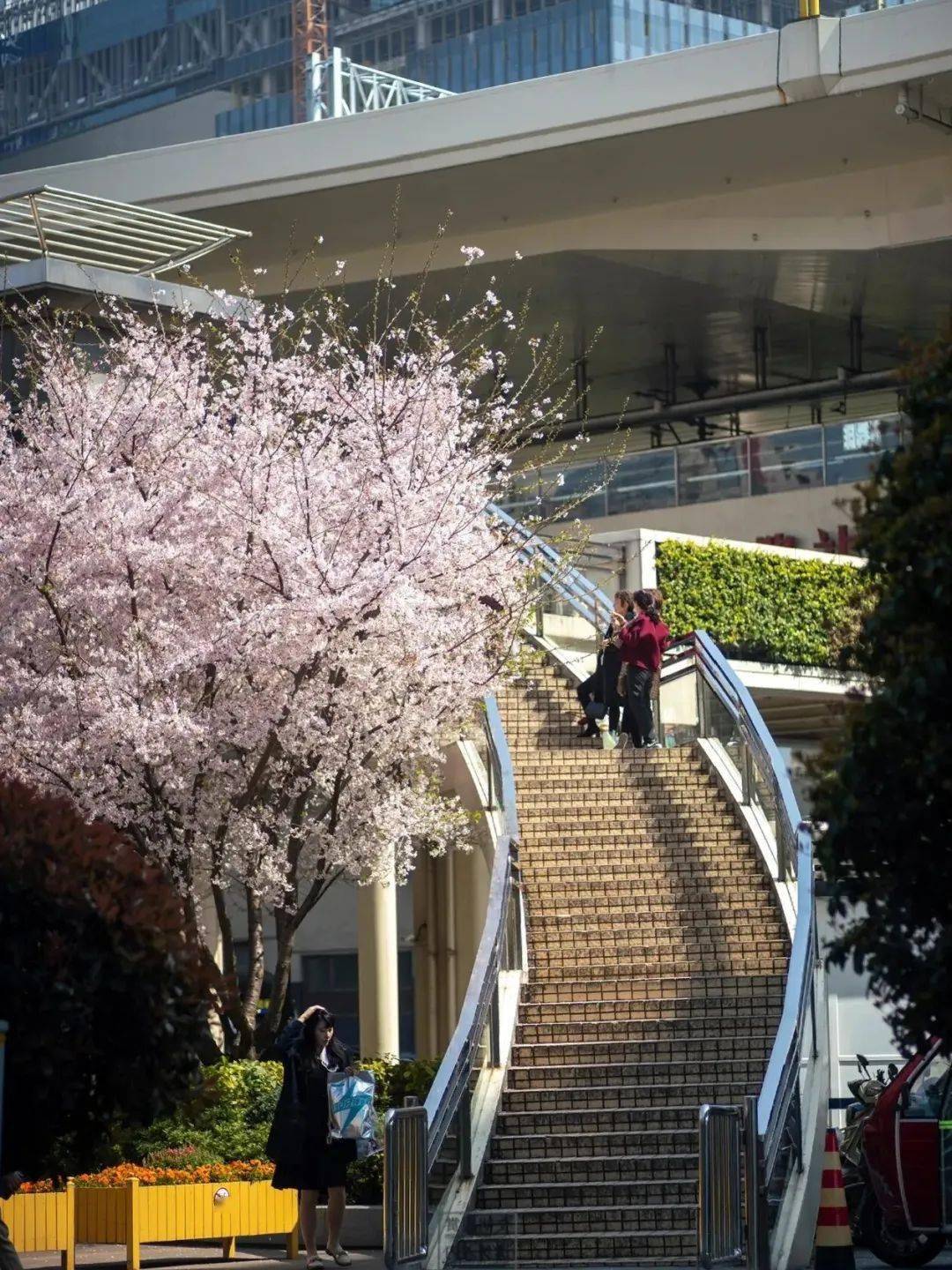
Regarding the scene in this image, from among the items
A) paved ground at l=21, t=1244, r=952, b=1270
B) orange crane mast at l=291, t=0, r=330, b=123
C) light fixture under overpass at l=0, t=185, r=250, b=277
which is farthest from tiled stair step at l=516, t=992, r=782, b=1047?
orange crane mast at l=291, t=0, r=330, b=123

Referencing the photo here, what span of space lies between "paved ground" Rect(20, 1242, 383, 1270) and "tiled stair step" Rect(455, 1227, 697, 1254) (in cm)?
83

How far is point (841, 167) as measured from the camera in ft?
104

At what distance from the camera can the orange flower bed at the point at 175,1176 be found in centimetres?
1446

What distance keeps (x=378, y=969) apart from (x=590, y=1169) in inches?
341

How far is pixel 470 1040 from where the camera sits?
1346 centimetres

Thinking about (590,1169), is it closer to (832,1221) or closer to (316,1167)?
(316,1167)

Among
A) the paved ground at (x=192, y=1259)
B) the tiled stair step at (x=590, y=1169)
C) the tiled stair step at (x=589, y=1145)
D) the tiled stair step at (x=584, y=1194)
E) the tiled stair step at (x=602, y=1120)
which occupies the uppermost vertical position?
the tiled stair step at (x=602, y=1120)

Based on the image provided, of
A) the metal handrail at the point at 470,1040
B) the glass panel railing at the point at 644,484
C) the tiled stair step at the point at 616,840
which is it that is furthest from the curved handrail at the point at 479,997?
the glass panel railing at the point at 644,484

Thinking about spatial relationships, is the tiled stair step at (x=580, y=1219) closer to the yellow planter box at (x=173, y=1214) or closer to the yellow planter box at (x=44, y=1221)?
the yellow planter box at (x=173, y=1214)

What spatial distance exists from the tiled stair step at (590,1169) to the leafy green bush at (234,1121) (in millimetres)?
2527

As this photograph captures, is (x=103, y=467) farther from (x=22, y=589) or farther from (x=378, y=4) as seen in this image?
(x=378, y=4)

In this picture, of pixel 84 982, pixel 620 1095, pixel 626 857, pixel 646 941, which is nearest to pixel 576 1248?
pixel 620 1095

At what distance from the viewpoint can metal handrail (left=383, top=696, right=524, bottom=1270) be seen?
11.9 m

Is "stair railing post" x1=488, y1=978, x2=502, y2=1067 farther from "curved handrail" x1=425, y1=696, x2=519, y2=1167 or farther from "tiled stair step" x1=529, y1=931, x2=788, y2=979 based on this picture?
"tiled stair step" x1=529, y1=931, x2=788, y2=979
